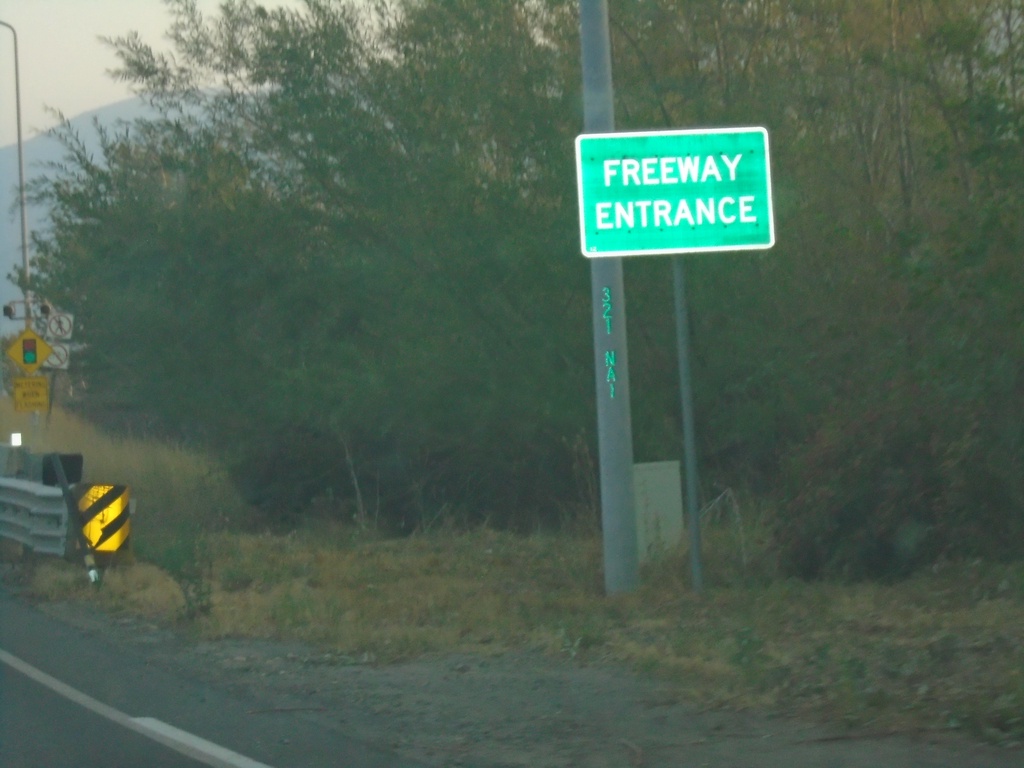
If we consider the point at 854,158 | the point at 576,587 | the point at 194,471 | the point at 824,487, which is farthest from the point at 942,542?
the point at 194,471

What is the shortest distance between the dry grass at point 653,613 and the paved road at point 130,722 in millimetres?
1338

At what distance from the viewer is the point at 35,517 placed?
52.2 feet

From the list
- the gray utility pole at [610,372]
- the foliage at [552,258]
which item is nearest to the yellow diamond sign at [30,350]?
the foliage at [552,258]

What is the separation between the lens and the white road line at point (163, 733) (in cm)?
754

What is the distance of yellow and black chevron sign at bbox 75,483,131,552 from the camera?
49.2 ft

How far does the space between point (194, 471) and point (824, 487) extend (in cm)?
1474

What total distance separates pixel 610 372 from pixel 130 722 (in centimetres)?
564

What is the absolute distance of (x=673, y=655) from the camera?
31.3 ft

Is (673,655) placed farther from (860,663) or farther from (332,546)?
(332,546)

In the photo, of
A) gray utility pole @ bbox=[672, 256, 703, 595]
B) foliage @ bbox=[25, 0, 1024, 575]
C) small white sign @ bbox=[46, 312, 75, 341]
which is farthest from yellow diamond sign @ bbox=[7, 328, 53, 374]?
gray utility pole @ bbox=[672, 256, 703, 595]

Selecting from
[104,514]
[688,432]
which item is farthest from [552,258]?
[104,514]

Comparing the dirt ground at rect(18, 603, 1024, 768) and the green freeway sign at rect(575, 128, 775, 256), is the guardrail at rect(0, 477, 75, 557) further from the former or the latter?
the green freeway sign at rect(575, 128, 775, 256)

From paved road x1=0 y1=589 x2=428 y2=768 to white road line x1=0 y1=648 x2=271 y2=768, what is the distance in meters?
0.02

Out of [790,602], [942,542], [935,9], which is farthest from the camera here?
[935,9]
